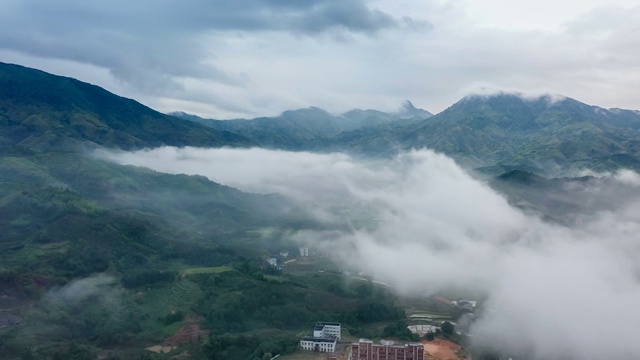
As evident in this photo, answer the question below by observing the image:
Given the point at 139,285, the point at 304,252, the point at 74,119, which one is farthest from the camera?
the point at 74,119

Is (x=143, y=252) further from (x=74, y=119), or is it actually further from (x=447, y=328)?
(x=74, y=119)

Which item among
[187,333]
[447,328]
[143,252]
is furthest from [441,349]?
[143,252]

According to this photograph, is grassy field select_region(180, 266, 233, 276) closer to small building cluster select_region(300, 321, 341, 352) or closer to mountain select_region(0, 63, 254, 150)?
small building cluster select_region(300, 321, 341, 352)

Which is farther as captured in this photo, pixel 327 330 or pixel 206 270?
pixel 206 270

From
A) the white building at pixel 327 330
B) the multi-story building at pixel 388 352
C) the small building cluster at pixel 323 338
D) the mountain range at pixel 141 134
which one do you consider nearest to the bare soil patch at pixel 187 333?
the small building cluster at pixel 323 338

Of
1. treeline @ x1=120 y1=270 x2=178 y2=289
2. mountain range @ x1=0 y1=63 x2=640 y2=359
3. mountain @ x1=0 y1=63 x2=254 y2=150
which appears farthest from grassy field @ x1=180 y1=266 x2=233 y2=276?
mountain @ x1=0 y1=63 x2=254 y2=150

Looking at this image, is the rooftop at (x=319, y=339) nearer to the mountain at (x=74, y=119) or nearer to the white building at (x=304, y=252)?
the white building at (x=304, y=252)
